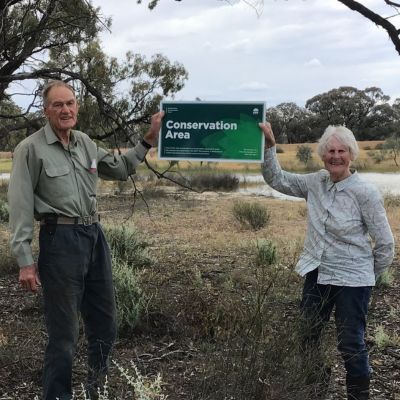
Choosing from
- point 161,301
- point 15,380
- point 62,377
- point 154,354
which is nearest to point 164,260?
point 161,301

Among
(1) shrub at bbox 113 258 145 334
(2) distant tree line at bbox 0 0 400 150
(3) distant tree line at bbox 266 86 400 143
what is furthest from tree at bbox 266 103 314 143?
(1) shrub at bbox 113 258 145 334

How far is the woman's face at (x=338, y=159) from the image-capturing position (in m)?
3.18

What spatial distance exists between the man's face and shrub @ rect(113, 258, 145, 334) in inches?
68.7

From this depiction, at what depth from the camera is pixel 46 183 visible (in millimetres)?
2967

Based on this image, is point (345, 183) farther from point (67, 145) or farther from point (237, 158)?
point (67, 145)

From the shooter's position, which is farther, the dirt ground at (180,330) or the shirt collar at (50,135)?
the dirt ground at (180,330)

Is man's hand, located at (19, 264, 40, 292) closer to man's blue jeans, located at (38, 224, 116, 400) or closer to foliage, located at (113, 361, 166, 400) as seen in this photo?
man's blue jeans, located at (38, 224, 116, 400)

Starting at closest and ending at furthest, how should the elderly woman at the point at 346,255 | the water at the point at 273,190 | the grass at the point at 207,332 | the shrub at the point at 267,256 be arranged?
the grass at the point at 207,332
the elderly woman at the point at 346,255
the shrub at the point at 267,256
the water at the point at 273,190

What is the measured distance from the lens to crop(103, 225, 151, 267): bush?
6809mm

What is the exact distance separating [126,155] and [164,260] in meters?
4.08

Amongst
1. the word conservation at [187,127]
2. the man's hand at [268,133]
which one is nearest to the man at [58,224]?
the word conservation at [187,127]

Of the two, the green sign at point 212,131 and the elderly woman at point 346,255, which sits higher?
the green sign at point 212,131

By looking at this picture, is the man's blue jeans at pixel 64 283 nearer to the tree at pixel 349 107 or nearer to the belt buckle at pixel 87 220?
the belt buckle at pixel 87 220

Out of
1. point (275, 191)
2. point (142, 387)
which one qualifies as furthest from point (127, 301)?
point (275, 191)
